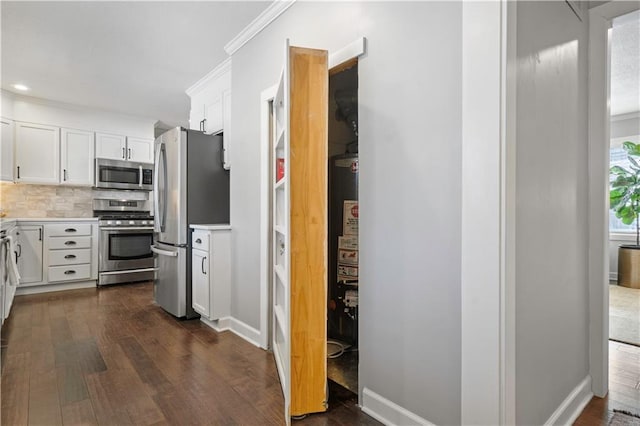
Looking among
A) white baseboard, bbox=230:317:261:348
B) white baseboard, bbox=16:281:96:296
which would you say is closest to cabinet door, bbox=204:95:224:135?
white baseboard, bbox=230:317:261:348

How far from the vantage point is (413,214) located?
1479 millimetres

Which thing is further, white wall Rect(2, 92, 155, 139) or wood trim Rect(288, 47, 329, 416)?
white wall Rect(2, 92, 155, 139)

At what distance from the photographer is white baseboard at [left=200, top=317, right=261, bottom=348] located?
2.62m

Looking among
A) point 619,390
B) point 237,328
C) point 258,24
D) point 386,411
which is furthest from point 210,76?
point 619,390

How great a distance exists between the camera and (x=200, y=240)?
3.00m

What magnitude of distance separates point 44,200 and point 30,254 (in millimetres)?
963

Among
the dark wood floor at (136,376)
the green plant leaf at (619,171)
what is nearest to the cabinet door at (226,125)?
the dark wood floor at (136,376)

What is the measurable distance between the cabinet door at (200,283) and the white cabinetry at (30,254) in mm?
2571

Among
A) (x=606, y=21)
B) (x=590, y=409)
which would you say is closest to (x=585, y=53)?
(x=606, y=21)

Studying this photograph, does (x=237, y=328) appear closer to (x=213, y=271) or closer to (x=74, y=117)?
(x=213, y=271)

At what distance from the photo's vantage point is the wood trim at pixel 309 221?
171cm

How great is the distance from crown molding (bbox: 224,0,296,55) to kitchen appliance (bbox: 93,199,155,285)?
10.3 ft

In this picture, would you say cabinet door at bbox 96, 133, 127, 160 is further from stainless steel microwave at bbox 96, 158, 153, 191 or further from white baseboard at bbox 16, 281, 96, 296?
white baseboard at bbox 16, 281, 96, 296

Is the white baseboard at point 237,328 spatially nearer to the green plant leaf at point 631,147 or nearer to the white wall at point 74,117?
the white wall at point 74,117
